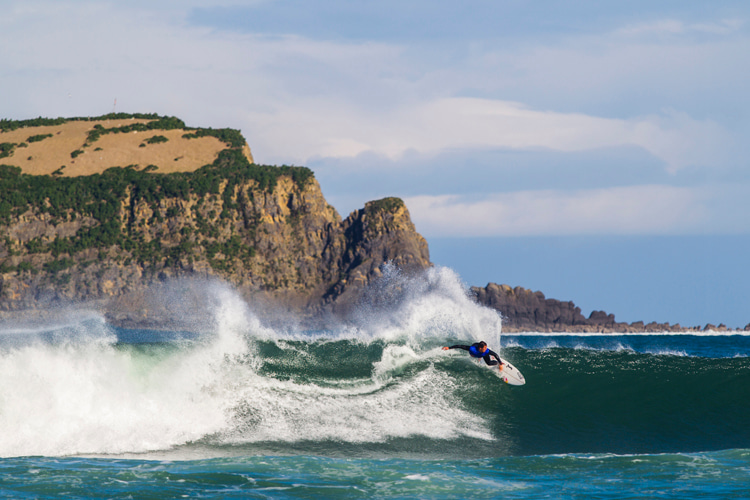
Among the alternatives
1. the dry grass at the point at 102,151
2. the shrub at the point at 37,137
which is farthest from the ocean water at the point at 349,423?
the shrub at the point at 37,137

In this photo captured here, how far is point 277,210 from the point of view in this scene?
379 feet

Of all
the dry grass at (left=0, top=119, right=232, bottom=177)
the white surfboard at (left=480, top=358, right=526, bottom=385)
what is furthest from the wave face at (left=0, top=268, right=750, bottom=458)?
the dry grass at (left=0, top=119, right=232, bottom=177)

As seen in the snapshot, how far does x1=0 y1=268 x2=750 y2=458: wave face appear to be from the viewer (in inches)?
571

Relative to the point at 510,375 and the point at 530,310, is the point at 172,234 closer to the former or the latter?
the point at 530,310

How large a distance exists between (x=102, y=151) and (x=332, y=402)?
120212 mm

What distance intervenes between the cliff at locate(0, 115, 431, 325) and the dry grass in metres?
0.40

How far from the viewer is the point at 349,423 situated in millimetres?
15578

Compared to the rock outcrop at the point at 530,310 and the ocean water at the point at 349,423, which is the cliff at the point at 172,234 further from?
the ocean water at the point at 349,423

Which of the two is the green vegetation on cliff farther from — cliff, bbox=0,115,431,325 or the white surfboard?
the white surfboard

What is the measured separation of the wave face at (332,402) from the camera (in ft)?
47.6

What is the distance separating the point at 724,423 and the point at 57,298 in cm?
10208

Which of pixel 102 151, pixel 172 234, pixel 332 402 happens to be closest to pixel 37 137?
pixel 102 151

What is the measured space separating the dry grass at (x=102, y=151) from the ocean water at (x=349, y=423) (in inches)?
4269

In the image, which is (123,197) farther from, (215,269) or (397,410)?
(397,410)
